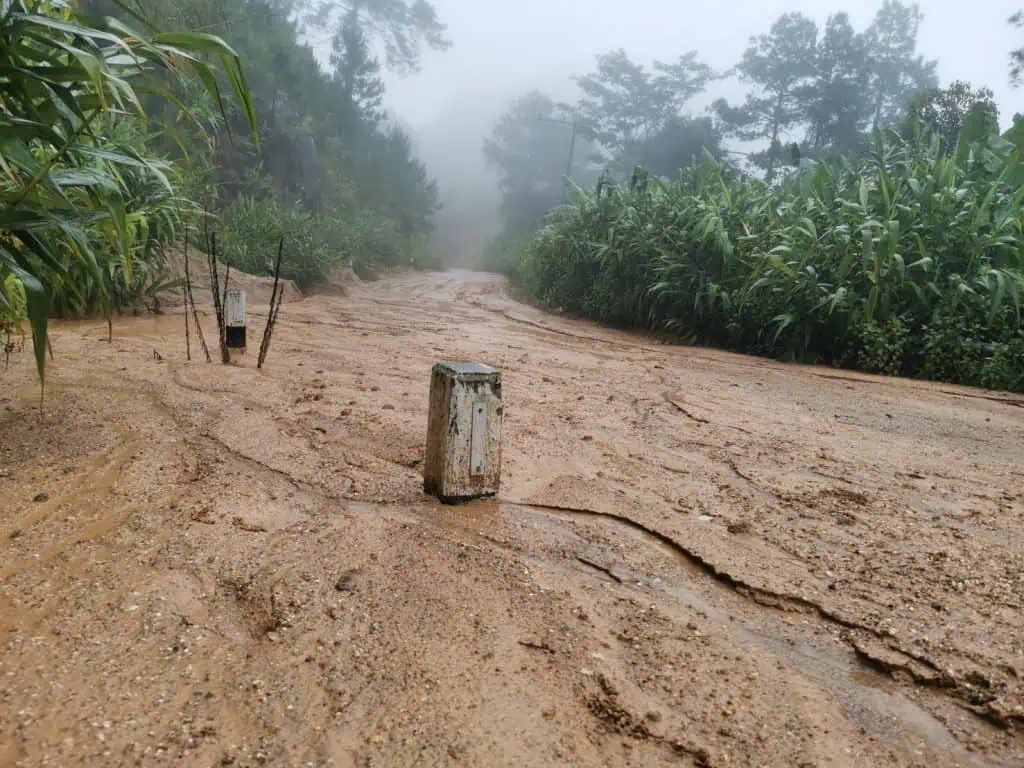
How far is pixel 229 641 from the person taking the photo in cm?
141

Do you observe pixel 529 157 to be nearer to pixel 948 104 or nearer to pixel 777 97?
pixel 777 97

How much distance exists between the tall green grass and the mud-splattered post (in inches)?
161

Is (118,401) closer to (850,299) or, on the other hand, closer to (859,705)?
(859,705)

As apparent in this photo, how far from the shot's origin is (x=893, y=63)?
87.4ft

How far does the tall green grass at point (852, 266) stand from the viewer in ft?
16.9

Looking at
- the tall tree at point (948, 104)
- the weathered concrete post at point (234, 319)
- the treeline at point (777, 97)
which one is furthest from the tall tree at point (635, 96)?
the weathered concrete post at point (234, 319)

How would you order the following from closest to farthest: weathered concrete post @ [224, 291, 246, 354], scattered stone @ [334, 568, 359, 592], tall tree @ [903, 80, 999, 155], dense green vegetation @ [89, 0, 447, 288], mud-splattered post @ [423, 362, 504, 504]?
scattered stone @ [334, 568, 359, 592]
mud-splattered post @ [423, 362, 504, 504]
weathered concrete post @ [224, 291, 246, 354]
dense green vegetation @ [89, 0, 447, 288]
tall tree @ [903, 80, 999, 155]

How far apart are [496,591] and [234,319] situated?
124 inches

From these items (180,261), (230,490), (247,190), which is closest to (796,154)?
(180,261)

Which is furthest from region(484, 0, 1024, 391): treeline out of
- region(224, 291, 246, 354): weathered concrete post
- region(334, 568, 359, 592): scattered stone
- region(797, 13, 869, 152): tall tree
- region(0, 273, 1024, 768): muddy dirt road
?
region(797, 13, 869, 152): tall tree

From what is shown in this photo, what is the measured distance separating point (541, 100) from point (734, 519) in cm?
5278

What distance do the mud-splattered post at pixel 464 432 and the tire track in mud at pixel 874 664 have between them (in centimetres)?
62

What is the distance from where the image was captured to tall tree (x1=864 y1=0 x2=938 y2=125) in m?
25.8

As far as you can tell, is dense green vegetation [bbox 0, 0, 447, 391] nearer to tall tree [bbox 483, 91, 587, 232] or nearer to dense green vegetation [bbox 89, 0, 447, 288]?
dense green vegetation [bbox 89, 0, 447, 288]
